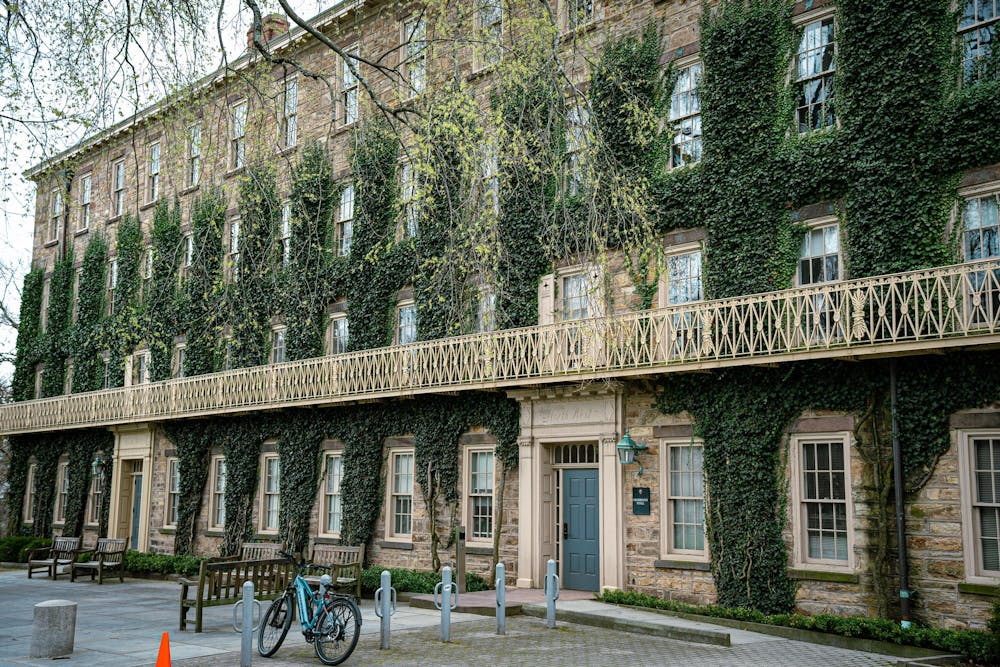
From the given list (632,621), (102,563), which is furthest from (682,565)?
(102,563)

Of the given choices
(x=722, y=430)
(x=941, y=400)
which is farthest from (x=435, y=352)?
(x=941, y=400)

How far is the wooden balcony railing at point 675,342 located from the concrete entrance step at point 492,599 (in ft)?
12.3

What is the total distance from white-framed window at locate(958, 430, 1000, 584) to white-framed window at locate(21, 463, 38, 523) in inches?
1148

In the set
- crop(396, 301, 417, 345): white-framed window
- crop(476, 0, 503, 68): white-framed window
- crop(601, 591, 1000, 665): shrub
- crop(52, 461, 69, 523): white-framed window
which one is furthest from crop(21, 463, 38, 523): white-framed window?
crop(476, 0, 503, 68): white-framed window

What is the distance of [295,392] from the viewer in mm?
22047

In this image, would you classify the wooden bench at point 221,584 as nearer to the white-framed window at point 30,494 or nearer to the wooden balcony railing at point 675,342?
the wooden balcony railing at point 675,342

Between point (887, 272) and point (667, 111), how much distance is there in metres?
5.26

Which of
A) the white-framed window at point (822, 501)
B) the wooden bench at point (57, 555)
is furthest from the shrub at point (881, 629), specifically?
the wooden bench at point (57, 555)

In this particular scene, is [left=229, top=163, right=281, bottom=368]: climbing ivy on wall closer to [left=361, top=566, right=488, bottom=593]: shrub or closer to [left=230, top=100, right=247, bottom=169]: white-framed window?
[left=230, top=100, right=247, bottom=169]: white-framed window

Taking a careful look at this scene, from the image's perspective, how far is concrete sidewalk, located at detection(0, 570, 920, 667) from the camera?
1066 cm

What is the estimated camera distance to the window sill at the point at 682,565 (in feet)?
48.6

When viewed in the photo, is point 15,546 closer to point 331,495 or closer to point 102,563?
point 102,563

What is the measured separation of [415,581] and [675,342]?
21.8 ft

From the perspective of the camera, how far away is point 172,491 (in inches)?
1043
